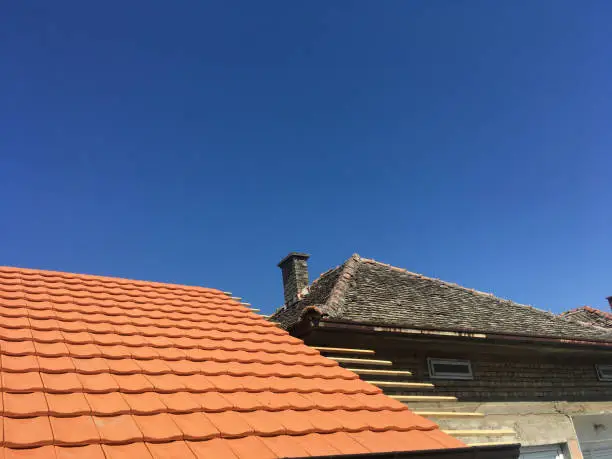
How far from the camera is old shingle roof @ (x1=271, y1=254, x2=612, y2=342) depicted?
9.45 meters

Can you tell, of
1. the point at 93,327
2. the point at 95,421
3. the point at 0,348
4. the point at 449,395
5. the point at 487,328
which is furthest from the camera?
the point at 487,328

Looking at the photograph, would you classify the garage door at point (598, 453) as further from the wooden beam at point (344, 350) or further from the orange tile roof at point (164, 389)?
the orange tile roof at point (164, 389)

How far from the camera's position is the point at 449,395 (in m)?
9.32

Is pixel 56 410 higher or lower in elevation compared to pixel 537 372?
lower

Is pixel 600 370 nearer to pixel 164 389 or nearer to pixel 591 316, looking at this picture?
pixel 591 316

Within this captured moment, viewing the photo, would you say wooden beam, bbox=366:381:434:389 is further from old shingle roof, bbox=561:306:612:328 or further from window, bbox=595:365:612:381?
old shingle roof, bbox=561:306:612:328

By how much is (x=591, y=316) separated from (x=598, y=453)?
7186mm

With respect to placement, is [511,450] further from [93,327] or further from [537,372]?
[537,372]

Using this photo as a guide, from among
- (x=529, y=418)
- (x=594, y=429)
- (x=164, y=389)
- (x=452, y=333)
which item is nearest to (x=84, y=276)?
(x=164, y=389)

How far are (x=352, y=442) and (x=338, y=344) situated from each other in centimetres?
449

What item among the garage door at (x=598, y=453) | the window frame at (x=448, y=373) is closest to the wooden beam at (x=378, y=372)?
the window frame at (x=448, y=373)

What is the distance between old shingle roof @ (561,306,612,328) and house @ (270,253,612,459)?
4.00 meters

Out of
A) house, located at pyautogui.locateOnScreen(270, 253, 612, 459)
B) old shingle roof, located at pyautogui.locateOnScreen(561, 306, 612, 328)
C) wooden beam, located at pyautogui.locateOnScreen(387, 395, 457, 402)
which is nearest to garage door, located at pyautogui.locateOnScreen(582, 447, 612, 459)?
house, located at pyautogui.locateOnScreen(270, 253, 612, 459)

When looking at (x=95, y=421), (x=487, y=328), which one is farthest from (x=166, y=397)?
(x=487, y=328)
